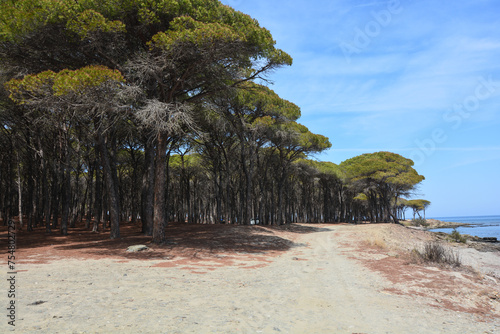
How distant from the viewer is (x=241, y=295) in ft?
21.1

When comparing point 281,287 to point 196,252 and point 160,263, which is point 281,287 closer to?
point 160,263

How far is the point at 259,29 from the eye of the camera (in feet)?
46.7

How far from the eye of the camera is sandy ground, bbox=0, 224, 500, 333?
4566mm

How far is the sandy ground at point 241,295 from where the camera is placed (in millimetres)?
4566

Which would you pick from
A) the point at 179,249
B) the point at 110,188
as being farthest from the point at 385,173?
the point at 110,188

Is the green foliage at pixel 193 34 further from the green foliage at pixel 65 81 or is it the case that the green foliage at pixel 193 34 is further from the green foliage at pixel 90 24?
the green foliage at pixel 65 81

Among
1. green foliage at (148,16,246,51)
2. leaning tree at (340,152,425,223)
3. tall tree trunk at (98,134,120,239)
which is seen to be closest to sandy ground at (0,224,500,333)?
tall tree trunk at (98,134,120,239)

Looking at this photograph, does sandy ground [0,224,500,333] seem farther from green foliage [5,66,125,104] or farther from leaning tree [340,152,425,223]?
leaning tree [340,152,425,223]

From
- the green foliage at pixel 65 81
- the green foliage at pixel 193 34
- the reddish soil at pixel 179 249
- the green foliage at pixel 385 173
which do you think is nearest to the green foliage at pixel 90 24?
the green foliage at pixel 193 34

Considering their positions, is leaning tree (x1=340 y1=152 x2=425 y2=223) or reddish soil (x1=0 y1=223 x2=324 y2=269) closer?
reddish soil (x1=0 y1=223 x2=324 y2=269)

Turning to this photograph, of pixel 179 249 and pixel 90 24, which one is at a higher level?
pixel 90 24

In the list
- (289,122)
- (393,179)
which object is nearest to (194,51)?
(289,122)

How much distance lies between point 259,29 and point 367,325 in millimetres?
13483

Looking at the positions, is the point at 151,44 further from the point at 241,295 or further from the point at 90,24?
the point at 241,295
